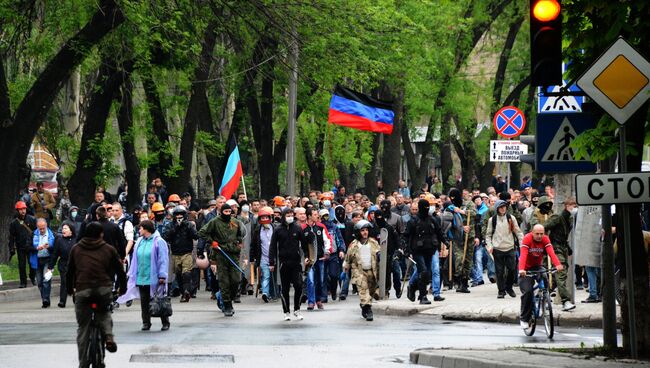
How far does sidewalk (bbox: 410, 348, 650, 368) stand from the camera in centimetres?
1281

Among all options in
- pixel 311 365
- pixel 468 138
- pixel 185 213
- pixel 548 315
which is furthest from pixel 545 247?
pixel 468 138

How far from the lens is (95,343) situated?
1337 cm

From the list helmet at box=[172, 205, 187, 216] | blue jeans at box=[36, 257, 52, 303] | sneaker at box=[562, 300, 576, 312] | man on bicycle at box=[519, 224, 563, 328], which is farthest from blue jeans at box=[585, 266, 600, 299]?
blue jeans at box=[36, 257, 52, 303]

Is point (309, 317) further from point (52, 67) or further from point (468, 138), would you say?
point (468, 138)

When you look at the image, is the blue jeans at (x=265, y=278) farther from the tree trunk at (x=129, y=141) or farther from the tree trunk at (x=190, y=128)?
the tree trunk at (x=190, y=128)

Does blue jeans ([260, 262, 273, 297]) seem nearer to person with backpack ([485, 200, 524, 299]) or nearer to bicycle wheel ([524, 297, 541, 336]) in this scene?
person with backpack ([485, 200, 524, 299])

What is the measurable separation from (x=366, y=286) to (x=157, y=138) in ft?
50.1

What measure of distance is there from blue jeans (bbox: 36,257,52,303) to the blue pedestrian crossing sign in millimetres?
13363

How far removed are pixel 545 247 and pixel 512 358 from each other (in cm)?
534

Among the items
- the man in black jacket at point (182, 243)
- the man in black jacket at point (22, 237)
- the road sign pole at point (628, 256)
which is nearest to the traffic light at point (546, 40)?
the road sign pole at point (628, 256)

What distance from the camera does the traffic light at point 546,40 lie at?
12.0 metres

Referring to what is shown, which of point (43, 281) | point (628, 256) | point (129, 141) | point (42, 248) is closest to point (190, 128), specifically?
point (129, 141)

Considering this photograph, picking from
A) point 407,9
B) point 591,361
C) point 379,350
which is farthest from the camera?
point 407,9

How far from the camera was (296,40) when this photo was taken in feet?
86.8
